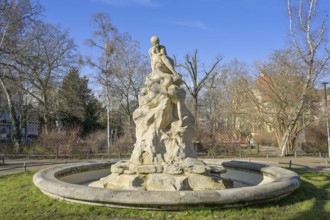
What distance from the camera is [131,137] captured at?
102ft

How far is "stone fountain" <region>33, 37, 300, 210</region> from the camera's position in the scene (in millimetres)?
7465

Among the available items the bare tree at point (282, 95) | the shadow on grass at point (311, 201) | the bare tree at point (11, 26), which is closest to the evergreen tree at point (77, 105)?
the bare tree at point (11, 26)

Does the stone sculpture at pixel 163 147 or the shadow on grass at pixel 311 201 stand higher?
the stone sculpture at pixel 163 147

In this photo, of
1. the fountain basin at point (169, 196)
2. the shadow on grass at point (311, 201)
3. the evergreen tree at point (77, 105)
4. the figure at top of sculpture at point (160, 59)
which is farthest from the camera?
the evergreen tree at point (77, 105)

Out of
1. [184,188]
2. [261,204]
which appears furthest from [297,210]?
[184,188]

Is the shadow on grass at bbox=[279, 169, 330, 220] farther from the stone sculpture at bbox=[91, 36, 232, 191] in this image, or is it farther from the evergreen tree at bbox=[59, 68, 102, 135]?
the evergreen tree at bbox=[59, 68, 102, 135]

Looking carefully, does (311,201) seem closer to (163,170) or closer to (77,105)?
(163,170)

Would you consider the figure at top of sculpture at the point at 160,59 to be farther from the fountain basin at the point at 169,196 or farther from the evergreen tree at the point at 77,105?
the evergreen tree at the point at 77,105

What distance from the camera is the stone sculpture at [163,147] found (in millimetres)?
9273

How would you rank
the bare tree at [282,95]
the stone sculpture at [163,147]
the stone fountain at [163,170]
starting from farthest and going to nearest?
the bare tree at [282,95]
the stone sculpture at [163,147]
the stone fountain at [163,170]

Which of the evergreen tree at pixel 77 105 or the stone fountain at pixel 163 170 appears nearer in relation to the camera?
the stone fountain at pixel 163 170

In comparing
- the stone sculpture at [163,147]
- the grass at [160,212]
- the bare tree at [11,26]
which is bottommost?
the grass at [160,212]

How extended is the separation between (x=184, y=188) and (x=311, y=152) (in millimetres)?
26497

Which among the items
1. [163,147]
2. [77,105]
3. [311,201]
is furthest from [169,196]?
[77,105]
